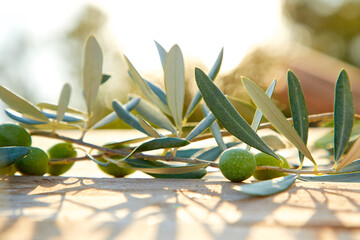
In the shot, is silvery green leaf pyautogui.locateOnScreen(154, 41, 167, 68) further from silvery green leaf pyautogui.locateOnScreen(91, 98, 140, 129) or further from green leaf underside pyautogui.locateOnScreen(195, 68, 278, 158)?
green leaf underside pyautogui.locateOnScreen(195, 68, 278, 158)

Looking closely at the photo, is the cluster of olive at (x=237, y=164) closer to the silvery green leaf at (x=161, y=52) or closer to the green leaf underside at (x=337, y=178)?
the green leaf underside at (x=337, y=178)

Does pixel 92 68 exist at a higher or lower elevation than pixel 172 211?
higher

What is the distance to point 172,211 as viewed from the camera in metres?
0.42

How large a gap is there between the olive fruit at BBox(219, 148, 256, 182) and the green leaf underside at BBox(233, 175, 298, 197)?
7 cm

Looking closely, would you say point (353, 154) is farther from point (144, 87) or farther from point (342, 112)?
point (144, 87)

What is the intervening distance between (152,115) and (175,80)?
0.16 meters

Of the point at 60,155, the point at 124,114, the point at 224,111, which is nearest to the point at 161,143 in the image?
the point at 224,111

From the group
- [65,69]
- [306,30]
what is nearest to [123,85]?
[65,69]

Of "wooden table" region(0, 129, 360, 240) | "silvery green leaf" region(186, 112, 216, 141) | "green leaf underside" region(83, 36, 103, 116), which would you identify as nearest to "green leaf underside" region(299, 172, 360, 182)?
"wooden table" region(0, 129, 360, 240)

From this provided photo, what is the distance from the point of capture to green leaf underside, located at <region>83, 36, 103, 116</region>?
74 centimetres

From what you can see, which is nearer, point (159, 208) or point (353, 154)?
point (159, 208)

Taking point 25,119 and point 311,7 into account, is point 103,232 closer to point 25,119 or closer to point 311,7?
point 25,119

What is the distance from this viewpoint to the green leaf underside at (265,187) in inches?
17.5

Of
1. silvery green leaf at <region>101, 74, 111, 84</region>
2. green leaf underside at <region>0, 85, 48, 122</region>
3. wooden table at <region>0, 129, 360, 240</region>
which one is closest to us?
wooden table at <region>0, 129, 360, 240</region>
